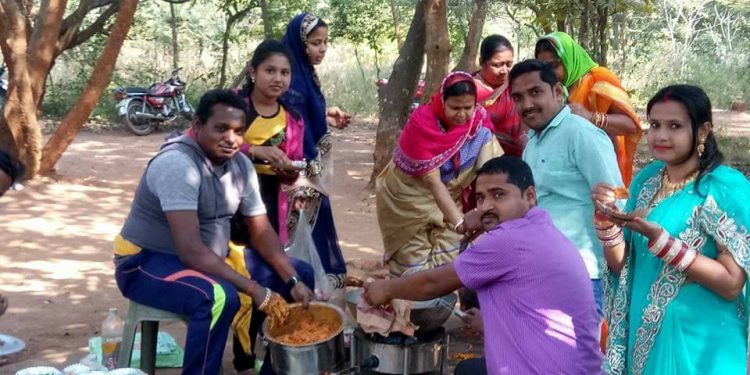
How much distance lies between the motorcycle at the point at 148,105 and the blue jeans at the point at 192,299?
10.7 metres

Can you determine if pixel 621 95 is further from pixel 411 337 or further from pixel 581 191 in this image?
pixel 411 337

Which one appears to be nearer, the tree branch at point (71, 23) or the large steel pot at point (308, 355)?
the large steel pot at point (308, 355)

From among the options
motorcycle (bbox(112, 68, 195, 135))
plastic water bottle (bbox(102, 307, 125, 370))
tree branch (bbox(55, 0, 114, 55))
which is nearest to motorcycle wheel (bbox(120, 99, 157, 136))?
motorcycle (bbox(112, 68, 195, 135))

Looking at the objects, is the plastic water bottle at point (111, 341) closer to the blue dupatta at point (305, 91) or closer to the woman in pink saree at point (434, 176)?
the blue dupatta at point (305, 91)

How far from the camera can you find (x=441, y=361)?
3.71 meters

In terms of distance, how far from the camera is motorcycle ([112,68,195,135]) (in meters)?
13.7

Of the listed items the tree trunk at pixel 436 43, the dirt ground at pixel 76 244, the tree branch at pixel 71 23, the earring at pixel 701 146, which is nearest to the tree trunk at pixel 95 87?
the dirt ground at pixel 76 244

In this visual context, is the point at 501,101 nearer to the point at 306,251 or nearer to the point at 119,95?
the point at 306,251

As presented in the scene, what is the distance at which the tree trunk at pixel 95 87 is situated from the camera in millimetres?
7918

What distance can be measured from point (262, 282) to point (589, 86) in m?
2.01

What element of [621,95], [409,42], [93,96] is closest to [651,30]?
[409,42]

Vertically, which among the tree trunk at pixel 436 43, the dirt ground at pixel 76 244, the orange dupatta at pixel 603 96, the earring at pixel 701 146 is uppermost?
the tree trunk at pixel 436 43

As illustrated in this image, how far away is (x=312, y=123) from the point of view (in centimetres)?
473

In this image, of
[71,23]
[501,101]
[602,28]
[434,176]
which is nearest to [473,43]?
[602,28]
